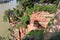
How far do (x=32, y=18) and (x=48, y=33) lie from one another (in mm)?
6115

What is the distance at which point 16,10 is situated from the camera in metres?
10.8

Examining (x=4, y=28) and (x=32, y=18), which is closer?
(x=32, y=18)

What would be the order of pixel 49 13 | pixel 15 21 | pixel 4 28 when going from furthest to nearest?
1. pixel 4 28
2. pixel 15 21
3. pixel 49 13

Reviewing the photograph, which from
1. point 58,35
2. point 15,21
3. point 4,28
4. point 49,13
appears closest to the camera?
point 58,35

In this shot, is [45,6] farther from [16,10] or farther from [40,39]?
[40,39]

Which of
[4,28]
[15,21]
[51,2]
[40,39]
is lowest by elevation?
[4,28]

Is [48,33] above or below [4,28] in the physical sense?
above

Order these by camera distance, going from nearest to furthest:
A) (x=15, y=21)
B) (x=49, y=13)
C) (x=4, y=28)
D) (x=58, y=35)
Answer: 1. (x=58, y=35)
2. (x=49, y=13)
3. (x=15, y=21)
4. (x=4, y=28)

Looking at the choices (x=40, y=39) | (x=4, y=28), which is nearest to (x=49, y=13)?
(x=4, y=28)

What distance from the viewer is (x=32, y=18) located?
8805 mm

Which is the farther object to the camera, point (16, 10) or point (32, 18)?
point (16, 10)

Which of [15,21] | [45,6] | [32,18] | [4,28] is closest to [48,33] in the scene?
[32,18]

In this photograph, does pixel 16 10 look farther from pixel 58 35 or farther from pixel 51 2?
pixel 58 35

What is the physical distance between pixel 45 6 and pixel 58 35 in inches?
268
